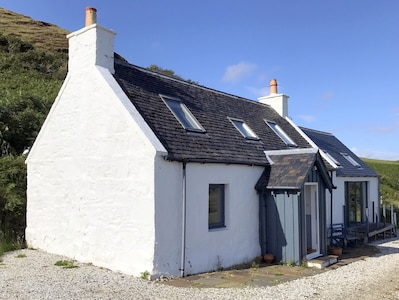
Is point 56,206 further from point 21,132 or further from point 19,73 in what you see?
point 19,73

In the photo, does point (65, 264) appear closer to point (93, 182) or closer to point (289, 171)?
point (93, 182)

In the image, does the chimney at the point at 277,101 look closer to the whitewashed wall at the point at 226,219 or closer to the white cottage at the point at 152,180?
the white cottage at the point at 152,180

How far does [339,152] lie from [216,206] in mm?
12297

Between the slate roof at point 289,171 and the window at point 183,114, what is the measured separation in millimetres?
2575

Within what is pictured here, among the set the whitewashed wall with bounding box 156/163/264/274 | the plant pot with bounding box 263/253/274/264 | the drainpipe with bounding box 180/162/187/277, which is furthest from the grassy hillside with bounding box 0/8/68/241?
the plant pot with bounding box 263/253/274/264

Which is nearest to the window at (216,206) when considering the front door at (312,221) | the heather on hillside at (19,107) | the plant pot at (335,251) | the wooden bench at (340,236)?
the front door at (312,221)

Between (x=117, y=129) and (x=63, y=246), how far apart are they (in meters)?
4.18

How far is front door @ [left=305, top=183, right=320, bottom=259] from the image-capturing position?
12.6 meters

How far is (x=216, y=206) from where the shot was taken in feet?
36.2

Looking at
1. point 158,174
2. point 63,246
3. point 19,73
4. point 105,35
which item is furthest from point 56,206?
point 19,73

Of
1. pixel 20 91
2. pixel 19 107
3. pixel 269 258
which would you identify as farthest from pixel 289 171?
pixel 20 91

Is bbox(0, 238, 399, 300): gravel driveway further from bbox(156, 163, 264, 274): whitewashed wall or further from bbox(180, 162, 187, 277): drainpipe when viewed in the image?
bbox(156, 163, 264, 274): whitewashed wall

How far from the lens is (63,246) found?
452 inches

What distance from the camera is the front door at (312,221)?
12.6 metres
